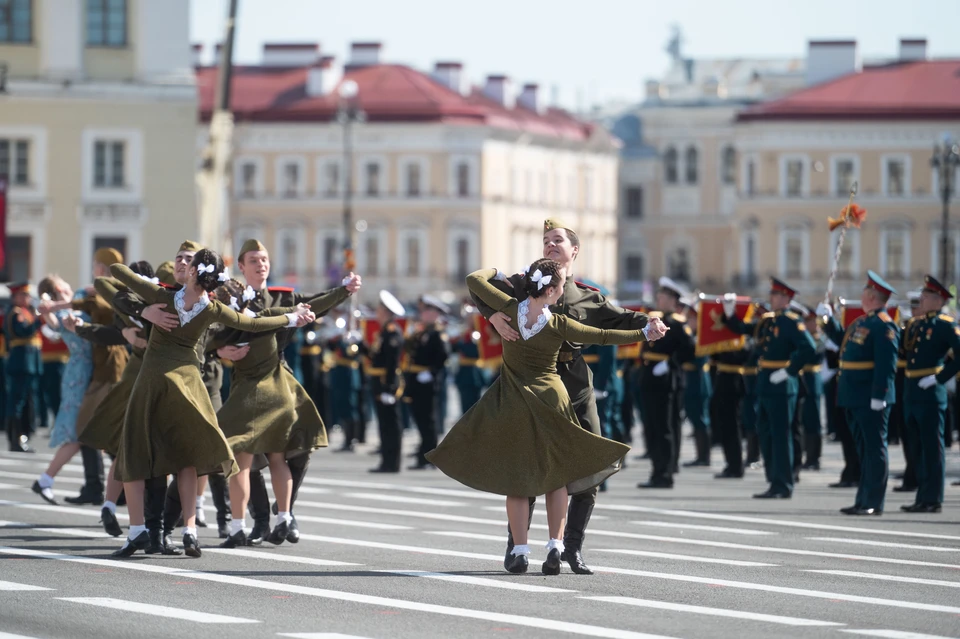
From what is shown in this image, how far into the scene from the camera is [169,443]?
13.9 metres

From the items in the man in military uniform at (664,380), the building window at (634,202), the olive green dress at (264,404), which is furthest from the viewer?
the building window at (634,202)

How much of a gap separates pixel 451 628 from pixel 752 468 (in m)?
14.4

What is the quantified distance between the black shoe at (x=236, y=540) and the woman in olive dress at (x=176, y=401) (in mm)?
726

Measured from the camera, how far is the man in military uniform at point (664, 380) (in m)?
21.5

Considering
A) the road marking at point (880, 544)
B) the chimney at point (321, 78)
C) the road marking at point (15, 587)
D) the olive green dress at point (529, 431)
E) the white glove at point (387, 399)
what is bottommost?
the road marking at point (880, 544)

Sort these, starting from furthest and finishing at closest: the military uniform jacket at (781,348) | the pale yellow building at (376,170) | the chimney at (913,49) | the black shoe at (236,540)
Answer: the pale yellow building at (376,170) < the chimney at (913,49) < the military uniform jacket at (781,348) < the black shoe at (236,540)

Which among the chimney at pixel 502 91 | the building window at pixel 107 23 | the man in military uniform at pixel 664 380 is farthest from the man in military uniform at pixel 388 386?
the chimney at pixel 502 91

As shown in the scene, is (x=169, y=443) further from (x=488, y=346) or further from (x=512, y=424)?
(x=488, y=346)

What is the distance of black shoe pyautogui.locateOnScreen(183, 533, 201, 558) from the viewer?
14.0m

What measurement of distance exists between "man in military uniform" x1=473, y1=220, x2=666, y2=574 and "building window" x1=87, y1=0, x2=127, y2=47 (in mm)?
45996

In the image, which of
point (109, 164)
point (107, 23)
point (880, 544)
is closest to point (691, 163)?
point (109, 164)

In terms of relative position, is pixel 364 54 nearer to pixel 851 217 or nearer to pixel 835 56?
pixel 835 56

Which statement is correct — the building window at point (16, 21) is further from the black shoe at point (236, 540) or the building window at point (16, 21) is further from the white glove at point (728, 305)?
the black shoe at point (236, 540)

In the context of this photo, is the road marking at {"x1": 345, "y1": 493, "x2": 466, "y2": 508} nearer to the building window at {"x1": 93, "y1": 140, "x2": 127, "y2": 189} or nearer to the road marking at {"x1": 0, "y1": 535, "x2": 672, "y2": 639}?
the road marking at {"x1": 0, "y1": 535, "x2": 672, "y2": 639}
